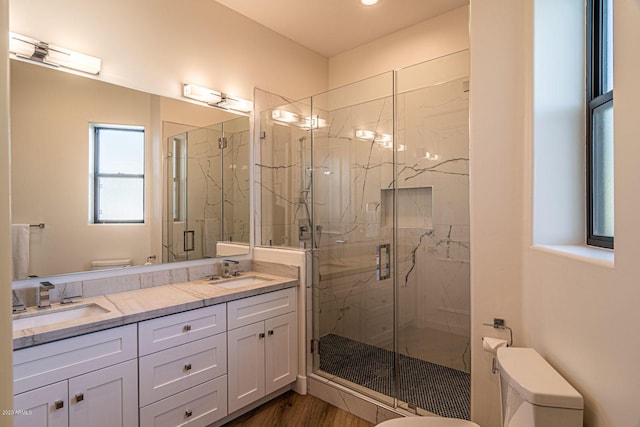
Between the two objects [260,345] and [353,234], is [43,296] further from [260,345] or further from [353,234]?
[353,234]

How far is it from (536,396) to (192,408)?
174 cm

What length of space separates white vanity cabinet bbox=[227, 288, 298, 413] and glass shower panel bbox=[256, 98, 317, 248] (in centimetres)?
68

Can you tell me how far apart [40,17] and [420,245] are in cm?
289

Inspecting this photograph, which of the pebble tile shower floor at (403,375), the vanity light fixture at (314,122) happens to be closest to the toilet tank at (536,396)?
the pebble tile shower floor at (403,375)

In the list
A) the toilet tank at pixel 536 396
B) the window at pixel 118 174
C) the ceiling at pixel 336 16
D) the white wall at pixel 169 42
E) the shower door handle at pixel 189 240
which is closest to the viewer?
the toilet tank at pixel 536 396

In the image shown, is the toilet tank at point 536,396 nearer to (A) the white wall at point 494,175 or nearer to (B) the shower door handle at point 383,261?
(A) the white wall at point 494,175

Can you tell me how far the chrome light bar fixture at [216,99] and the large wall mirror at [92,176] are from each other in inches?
2.5

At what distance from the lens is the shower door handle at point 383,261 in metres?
2.70

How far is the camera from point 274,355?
244 cm

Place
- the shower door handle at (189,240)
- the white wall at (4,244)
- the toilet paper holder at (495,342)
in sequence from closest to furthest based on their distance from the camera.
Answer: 1. the white wall at (4,244)
2. the toilet paper holder at (495,342)
3. the shower door handle at (189,240)

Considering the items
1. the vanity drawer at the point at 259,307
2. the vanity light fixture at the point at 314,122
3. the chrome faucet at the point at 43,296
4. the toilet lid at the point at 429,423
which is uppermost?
the vanity light fixture at the point at 314,122

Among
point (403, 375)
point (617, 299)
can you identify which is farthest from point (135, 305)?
point (617, 299)

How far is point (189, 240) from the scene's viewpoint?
252 centimetres

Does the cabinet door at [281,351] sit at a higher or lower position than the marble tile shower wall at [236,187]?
lower
